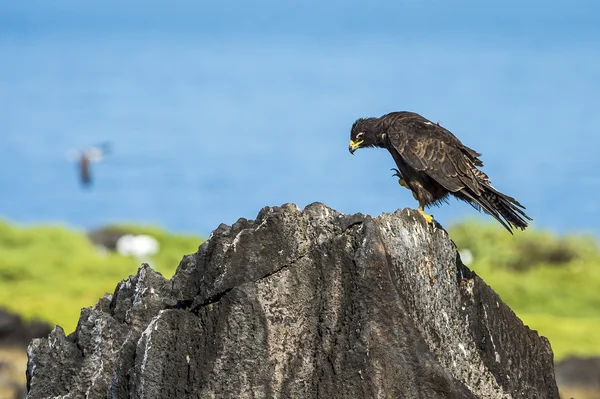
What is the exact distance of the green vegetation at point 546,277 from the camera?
75.7 ft

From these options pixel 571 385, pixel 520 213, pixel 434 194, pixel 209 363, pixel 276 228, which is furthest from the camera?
pixel 571 385

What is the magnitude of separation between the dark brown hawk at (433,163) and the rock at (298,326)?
2403 mm

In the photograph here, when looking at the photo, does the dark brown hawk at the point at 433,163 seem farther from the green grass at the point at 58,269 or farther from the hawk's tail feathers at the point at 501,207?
the green grass at the point at 58,269

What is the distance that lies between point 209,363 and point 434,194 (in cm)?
445

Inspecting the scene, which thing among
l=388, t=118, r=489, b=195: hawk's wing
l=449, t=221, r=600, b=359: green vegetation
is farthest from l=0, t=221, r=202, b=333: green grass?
l=388, t=118, r=489, b=195: hawk's wing

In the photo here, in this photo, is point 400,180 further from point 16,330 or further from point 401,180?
point 16,330

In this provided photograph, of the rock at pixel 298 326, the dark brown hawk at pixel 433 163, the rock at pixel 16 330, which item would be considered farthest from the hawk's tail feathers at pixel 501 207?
the rock at pixel 16 330

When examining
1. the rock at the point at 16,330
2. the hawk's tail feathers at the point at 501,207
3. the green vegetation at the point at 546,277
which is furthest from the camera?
the green vegetation at the point at 546,277

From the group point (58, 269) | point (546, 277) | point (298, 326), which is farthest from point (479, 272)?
point (298, 326)

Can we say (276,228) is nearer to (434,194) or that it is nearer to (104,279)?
(434,194)

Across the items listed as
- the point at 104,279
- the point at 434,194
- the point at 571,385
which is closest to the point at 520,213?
the point at 434,194

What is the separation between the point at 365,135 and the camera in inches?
451

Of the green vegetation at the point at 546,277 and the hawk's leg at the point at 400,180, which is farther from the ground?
the green vegetation at the point at 546,277

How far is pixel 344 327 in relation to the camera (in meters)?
7.20
